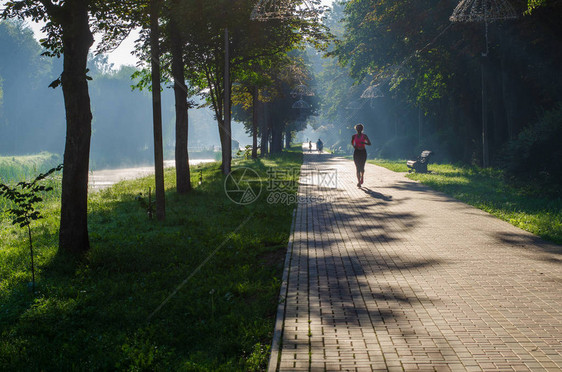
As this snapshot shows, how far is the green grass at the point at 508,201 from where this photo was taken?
31.6 feet

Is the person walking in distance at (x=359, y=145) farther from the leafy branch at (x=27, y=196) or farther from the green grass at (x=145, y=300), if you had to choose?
the leafy branch at (x=27, y=196)

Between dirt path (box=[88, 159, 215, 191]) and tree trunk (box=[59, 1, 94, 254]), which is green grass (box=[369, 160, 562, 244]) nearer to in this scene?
tree trunk (box=[59, 1, 94, 254])

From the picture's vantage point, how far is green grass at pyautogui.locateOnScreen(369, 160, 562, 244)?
9647 millimetres

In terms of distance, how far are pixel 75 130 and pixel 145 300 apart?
3093 millimetres

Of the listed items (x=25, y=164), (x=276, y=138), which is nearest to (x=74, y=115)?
(x=276, y=138)

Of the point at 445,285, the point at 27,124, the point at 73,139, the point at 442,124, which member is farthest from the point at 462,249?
the point at 27,124

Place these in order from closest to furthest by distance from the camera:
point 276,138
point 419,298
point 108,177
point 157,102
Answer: point 419,298 < point 157,102 < point 108,177 < point 276,138

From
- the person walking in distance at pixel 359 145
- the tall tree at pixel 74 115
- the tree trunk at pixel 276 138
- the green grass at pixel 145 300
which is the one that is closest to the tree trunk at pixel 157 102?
the green grass at pixel 145 300

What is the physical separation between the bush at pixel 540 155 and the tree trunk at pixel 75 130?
1206 cm

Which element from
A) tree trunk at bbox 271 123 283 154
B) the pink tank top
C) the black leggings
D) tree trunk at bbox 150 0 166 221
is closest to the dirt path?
tree trunk at bbox 271 123 283 154

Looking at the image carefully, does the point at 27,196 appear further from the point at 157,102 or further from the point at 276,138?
the point at 276,138

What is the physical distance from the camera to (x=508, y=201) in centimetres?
1318

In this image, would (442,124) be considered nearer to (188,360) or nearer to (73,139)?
(73,139)

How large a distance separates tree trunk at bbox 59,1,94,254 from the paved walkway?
3.20 meters
